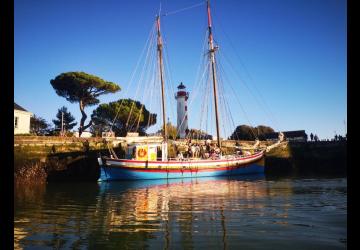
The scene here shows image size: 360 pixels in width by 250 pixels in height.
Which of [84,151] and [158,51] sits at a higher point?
[158,51]

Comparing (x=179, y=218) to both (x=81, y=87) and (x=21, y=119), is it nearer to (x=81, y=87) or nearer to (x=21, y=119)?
(x=21, y=119)

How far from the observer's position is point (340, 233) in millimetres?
9289

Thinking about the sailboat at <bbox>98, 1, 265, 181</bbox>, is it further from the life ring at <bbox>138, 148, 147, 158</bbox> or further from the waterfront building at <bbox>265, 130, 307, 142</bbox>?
the waterfront building at <bbox>265, 130, 307, 142</bbox>

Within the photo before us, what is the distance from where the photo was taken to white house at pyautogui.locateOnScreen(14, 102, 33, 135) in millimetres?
43438

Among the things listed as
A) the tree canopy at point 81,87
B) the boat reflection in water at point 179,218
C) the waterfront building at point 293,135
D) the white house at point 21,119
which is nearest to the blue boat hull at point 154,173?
the boat reflection in water at point 179,218

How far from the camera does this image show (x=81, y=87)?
57.9 metres

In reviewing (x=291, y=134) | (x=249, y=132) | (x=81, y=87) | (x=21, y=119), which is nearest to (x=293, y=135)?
(x=291, y=134)

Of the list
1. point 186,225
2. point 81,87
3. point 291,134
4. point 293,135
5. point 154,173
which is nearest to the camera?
point 186,225

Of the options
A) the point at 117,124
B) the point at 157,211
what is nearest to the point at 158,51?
the point at 117,124

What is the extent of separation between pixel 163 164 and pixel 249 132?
4772 cm

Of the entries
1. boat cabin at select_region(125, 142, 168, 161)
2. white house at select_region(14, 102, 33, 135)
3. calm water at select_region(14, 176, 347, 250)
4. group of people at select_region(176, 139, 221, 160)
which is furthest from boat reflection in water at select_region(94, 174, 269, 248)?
white house at select_region(14, 102, 33, 135)

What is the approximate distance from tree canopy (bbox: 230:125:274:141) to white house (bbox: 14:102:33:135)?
4568 centimetres
